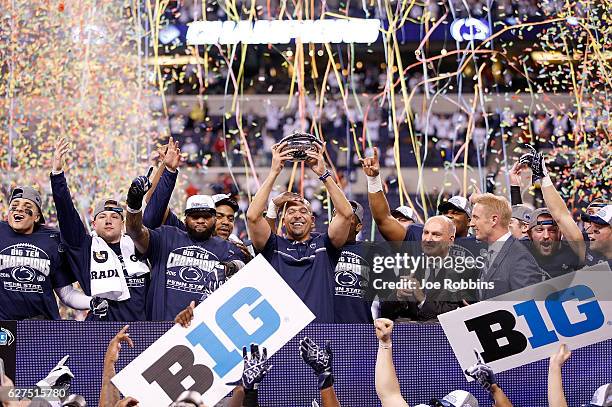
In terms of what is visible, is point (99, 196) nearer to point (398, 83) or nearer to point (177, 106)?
point (177, 106)

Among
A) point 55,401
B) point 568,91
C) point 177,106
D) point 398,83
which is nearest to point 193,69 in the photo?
point 177,106

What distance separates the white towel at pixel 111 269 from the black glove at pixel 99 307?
0.32 feet

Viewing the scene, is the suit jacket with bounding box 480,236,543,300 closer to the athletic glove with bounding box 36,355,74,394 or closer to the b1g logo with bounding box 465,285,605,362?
the b1g logo with bounding box 465,285,605,362

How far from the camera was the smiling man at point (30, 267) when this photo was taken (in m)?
5.90

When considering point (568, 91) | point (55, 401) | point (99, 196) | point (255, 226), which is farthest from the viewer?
point (568, 91)

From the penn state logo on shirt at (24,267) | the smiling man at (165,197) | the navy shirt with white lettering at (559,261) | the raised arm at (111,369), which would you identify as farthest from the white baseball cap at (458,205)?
the penn state logo on shirt at (24,267)

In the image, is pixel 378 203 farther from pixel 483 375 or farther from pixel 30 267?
pixel 30 267

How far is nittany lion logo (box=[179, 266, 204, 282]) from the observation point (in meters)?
5.88

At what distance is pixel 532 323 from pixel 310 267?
115 centimetres

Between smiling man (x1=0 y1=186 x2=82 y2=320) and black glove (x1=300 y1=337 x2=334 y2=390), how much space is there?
1.49m

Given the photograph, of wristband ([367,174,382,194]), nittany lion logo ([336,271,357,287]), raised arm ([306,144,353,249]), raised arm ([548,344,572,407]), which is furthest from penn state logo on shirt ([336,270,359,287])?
raised arm ([548,344,572,407])

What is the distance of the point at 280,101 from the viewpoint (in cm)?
1505

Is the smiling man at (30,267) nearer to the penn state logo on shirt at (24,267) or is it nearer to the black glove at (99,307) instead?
the penn state logo on shirt at (24,267)

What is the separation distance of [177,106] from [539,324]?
10.2 meters
